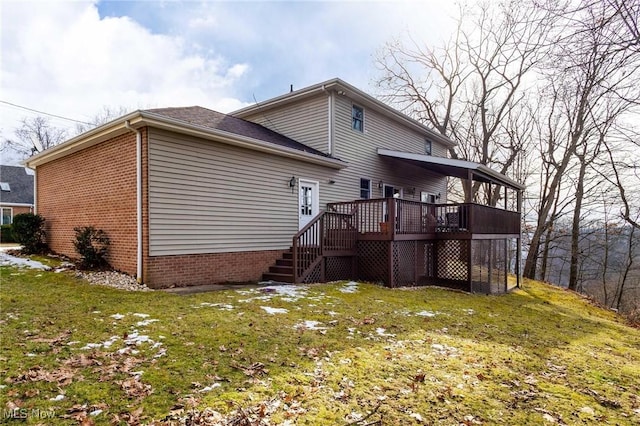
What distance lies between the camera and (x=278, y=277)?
9383 millimetres

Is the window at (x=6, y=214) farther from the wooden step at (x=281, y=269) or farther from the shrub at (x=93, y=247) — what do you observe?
the wooden step at (x=281, y=269)

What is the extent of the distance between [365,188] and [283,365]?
10550 millimetres

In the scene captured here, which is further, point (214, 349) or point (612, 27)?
point (612, 27)

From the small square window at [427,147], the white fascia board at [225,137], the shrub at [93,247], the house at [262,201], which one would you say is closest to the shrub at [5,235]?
the house at [262,201]

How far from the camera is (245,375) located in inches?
137

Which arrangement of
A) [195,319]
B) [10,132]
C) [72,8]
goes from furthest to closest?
1. [10,132]
2. [72,8]
3. [195,319]

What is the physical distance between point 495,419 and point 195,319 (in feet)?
13.0

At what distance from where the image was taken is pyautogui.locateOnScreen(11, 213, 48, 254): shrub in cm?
1128

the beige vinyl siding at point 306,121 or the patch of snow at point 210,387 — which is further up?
the beige vinyl siding at point 306,121

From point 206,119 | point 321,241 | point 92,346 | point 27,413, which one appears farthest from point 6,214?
point 27,413

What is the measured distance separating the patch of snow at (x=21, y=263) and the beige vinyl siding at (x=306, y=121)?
8.46 metres

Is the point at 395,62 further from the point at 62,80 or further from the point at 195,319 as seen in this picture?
the point at 195,319

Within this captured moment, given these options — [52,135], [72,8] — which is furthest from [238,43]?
[52,135]

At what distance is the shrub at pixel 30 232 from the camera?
11278 millimetres
